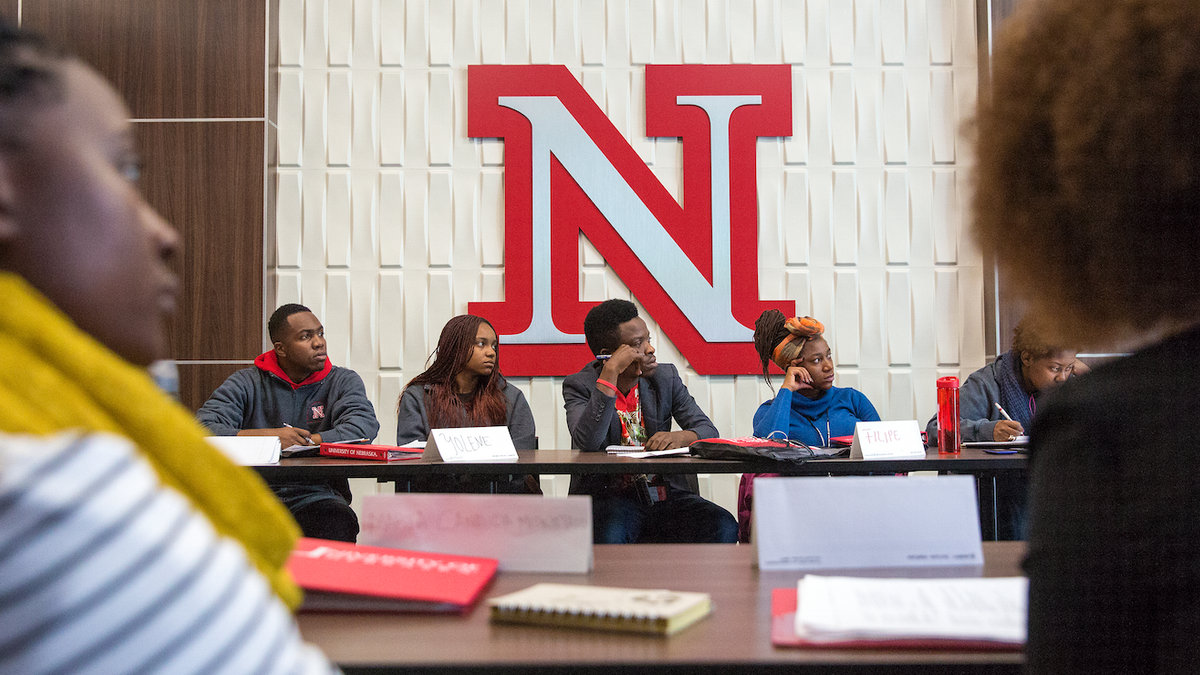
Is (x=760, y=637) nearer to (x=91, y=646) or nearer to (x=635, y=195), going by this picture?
(x=91, y=646)

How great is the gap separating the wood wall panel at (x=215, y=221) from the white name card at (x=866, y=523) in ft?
11.3

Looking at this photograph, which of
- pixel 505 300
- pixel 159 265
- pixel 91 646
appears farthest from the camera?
pixel 505 300

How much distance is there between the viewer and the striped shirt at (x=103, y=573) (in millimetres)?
325

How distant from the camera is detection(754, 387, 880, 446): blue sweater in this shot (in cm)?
298

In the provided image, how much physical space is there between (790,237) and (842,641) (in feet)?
11.6

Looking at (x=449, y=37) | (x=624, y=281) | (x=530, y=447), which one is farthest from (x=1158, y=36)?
(x=449, y=37)

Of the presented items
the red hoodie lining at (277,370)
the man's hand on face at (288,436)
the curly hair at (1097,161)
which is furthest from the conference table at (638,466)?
the curly hair at (1097,161)

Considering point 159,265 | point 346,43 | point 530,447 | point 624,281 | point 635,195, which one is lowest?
point 530,447

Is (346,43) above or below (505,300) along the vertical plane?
above

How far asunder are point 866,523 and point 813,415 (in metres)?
2.17

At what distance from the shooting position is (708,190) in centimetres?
409

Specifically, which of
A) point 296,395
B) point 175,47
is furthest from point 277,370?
point 175,47

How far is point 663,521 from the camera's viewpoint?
113 inches

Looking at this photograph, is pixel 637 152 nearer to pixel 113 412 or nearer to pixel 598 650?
pixel 598 650
